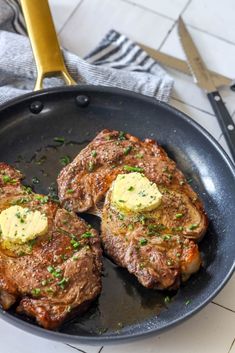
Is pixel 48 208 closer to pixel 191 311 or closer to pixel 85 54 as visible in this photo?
pixel 191 311

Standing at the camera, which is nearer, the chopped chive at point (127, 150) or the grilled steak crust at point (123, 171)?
the grilled steak crust at point (123, 171)

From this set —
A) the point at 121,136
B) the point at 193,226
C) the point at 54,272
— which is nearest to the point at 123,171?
the point at 121,136

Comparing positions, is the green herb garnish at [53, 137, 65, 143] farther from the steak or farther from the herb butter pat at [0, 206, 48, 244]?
the herb butter pat at [0, 206, 48, 244]

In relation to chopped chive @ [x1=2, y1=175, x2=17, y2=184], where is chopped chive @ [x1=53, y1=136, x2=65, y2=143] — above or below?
above

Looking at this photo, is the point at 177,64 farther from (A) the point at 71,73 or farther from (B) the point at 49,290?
(B) the point at 49,290

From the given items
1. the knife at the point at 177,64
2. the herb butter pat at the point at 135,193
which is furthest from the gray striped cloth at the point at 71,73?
the herb butter pat at the point at 135,193

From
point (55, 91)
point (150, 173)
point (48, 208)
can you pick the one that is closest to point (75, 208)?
point (48, 208)

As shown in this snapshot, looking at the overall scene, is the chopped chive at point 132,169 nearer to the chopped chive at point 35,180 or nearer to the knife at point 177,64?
the chopped chive at point 35,180

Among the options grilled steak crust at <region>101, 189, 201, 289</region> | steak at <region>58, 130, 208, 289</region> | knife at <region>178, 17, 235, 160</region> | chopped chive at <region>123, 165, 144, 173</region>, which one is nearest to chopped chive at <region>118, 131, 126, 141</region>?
steak at <region>58, 130, 208, 289</region>
